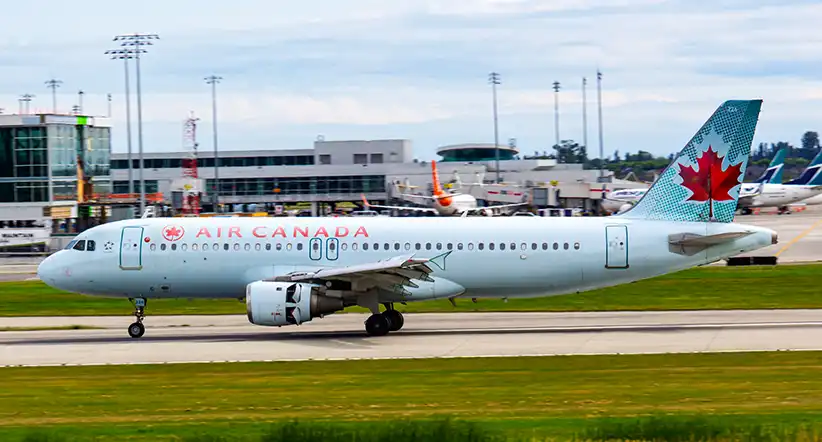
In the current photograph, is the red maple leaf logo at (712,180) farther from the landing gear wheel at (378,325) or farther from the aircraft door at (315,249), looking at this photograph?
the aircraft door at (315,249)

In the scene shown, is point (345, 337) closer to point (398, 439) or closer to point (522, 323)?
point (522, 323)

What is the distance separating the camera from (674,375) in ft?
81.5

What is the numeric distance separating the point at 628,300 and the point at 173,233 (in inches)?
732

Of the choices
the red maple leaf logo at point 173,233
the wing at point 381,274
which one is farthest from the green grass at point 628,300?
the red maple leaf logo at point 173,233

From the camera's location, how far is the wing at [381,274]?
31500mm

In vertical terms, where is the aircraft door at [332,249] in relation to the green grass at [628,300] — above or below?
above

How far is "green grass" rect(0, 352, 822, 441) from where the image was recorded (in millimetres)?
19641

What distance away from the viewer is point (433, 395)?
22.8 metres

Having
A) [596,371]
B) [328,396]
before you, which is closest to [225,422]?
[328,396]

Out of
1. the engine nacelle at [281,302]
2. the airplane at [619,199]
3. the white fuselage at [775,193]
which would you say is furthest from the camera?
the airplane at [619,199]

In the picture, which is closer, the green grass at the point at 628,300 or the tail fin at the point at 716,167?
the tail fin at the point at 716,167

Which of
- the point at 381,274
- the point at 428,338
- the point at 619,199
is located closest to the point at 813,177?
the point at 619,199

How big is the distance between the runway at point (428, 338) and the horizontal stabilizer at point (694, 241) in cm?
243

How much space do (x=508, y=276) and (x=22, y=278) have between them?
34.4 metres
